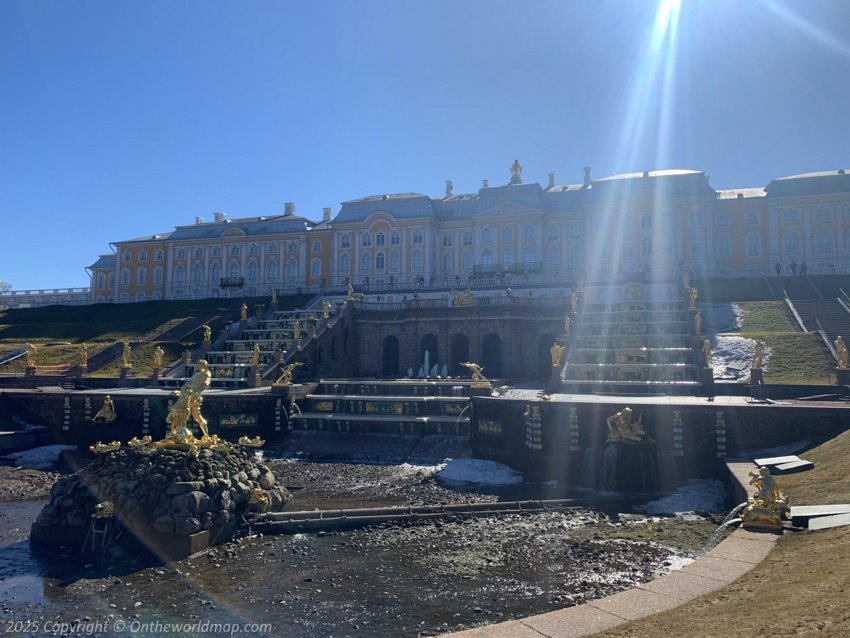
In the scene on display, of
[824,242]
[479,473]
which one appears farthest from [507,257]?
[479,473]

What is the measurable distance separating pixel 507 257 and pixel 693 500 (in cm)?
4830

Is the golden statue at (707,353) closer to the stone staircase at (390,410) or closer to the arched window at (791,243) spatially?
the stone staircase at (390,410)

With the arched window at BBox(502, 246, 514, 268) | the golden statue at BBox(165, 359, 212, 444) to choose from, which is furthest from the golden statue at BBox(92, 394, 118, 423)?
the arched window at BBox(502, 246, 514, 268)

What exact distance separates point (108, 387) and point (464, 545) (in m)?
29.2

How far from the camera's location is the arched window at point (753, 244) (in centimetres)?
5968

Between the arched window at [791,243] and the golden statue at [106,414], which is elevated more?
the arched window at [791,243]

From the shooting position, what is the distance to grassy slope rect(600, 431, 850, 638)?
20.9 ft

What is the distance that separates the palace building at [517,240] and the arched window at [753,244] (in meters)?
0.09

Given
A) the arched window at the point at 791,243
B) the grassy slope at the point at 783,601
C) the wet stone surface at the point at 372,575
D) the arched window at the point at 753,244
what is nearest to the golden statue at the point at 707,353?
the wet stone surface at the point at 372,575

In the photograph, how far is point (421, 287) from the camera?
182 ft

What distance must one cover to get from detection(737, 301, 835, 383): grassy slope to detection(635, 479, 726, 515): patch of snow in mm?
10320

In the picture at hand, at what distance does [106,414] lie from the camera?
30.0 metres

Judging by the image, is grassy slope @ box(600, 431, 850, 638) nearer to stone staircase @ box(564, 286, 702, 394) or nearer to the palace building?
stone staircase @ box(564, 286, 702, 394)

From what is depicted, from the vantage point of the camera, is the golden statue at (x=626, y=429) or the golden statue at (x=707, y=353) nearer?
the golden statue at (x=626, y=429)
